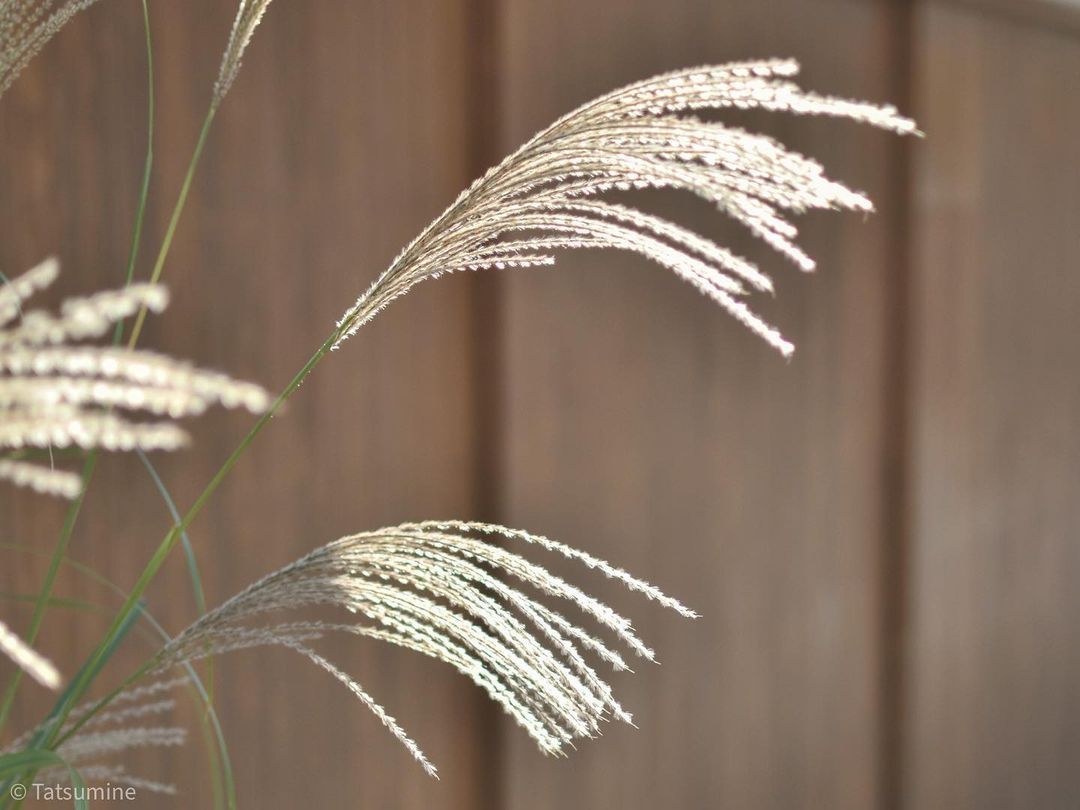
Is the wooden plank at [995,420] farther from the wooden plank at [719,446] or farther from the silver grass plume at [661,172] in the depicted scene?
the silver grass plume at [661,172]

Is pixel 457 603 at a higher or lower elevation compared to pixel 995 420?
lower

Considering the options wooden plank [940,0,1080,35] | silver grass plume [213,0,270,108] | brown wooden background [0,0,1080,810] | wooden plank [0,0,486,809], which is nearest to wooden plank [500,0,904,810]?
brown wooden background [0,0,1080,810]

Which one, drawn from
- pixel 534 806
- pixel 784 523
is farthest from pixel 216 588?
pixel 784 523

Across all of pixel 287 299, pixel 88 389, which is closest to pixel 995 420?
pixel 287 299

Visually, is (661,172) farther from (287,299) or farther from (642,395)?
(642,395)

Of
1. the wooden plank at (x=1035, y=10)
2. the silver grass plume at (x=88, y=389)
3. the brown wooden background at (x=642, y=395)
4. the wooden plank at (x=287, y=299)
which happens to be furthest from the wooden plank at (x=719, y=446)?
the silver grass plume at (x=88, y=389)

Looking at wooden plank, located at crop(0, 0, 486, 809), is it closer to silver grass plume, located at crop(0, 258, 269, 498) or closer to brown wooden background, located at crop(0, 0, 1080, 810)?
brown wooden background, located at crop(0, 0, 1080, 810)
